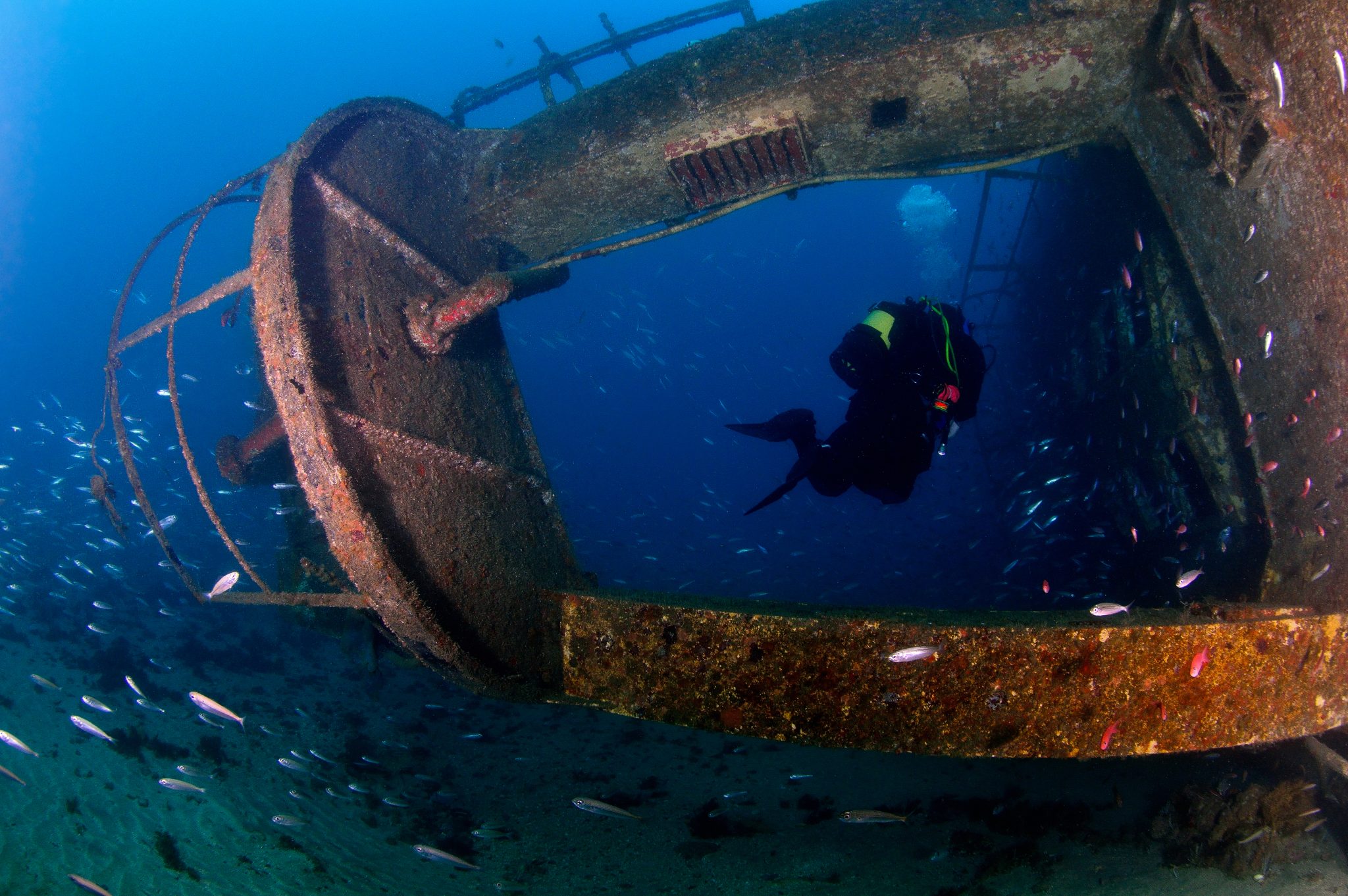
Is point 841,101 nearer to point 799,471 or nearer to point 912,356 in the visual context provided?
point 912,356

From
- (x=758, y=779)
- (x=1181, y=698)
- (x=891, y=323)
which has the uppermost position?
(x=891, y=323)

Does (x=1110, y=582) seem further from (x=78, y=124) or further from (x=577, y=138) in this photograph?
(x=78, y=124)

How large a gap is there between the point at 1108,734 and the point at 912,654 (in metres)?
0.93

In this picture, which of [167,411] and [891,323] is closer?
[891,323]

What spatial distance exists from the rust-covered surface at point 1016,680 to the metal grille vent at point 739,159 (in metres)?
3.87

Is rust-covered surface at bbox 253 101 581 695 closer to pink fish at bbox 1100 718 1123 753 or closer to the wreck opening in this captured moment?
the wreck opening

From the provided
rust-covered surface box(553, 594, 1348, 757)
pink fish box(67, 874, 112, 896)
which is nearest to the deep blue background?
rust-covered surface box(553, 594, 1348, 757)

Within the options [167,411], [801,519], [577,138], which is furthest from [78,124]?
[577,138]

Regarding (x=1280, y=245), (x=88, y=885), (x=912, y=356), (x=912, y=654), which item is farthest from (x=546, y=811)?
(x=1280, y=245)

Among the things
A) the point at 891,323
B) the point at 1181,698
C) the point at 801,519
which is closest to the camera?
the point at 1181,698

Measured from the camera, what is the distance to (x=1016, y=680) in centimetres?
257

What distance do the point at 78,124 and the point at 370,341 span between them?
131667 mm

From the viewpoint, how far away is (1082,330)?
7.37 metres

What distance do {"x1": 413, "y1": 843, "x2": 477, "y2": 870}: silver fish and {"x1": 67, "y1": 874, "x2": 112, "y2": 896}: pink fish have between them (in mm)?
2339
